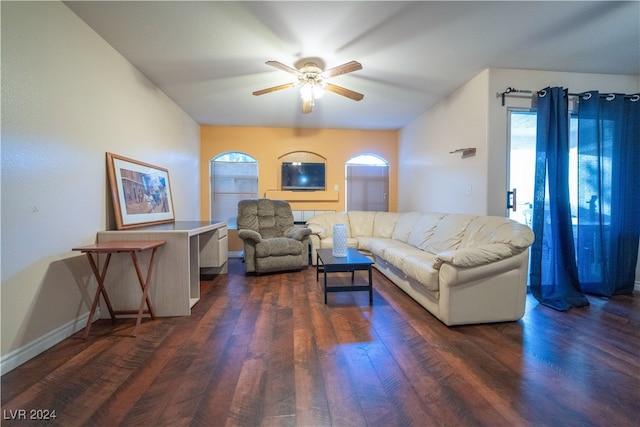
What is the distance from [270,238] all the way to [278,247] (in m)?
0.37

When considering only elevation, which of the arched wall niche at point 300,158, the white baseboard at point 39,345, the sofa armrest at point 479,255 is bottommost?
the white baseboard at point 39,345

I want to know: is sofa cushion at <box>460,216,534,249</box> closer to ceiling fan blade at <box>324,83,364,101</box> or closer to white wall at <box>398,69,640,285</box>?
white wall at <box>398,69,640,285</box>

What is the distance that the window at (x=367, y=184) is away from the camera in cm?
497

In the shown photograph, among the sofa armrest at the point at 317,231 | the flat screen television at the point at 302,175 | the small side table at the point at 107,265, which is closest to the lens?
the small side table at the point at 107,265

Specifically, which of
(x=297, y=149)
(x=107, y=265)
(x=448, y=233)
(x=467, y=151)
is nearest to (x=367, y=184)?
(x=297, y=149)

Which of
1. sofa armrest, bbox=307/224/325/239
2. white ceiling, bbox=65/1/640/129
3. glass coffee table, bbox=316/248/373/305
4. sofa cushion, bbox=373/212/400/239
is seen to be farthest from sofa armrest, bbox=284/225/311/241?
white ceiling, bbox=65/1/640/129

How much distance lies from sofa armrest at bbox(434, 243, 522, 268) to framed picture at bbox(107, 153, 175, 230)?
114 inches

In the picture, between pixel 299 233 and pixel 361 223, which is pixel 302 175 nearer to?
pixel 361 223

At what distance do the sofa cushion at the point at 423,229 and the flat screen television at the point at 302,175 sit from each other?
6.64ft

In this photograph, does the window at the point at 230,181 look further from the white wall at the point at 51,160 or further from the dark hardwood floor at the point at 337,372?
the dark hardwood floor at the point at 337,372

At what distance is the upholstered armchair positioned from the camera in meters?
3.34

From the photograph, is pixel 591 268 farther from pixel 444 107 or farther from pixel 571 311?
pixel 444 107

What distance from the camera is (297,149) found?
4.75 metres

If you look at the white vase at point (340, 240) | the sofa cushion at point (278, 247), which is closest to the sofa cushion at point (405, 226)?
the white vase at point (340, 240)
